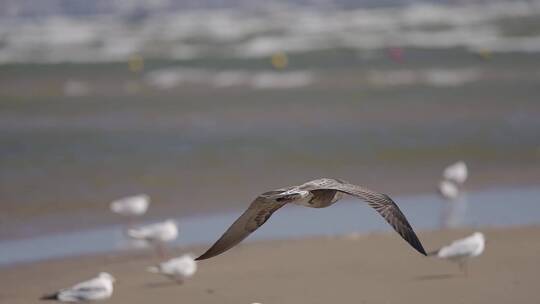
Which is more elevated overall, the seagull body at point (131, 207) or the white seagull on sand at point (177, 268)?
the seagull body at point (131, 207)

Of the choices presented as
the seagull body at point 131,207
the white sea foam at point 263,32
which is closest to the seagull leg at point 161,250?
the seagull body at point 131,207

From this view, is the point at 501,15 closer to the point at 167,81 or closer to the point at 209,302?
Answer: the point at 167,81

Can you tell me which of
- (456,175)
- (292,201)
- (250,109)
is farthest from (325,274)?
(250,109)

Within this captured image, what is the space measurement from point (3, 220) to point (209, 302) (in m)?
4.44

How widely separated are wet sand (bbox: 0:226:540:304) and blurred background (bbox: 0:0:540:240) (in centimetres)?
190

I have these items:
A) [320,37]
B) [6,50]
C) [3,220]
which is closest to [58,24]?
[6,50]

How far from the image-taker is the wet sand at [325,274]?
9617mm

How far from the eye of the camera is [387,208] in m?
8.12

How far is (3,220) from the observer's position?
43.4 ft

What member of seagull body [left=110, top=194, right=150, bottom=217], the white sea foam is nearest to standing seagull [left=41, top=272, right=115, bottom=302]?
seagull body [left=110, top=194, right=150, bottom=217]

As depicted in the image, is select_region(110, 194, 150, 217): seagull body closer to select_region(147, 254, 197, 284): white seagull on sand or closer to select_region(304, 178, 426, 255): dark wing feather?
select_region(147, 254, 197, 284): white seagull on sand

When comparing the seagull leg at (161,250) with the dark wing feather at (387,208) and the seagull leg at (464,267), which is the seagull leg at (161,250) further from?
the dark wing feather at (387,208)

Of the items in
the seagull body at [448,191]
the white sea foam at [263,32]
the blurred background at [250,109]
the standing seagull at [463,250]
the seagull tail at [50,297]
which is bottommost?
the standing seagull at [463,250]

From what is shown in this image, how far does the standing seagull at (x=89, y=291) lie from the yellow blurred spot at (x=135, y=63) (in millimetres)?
16810
